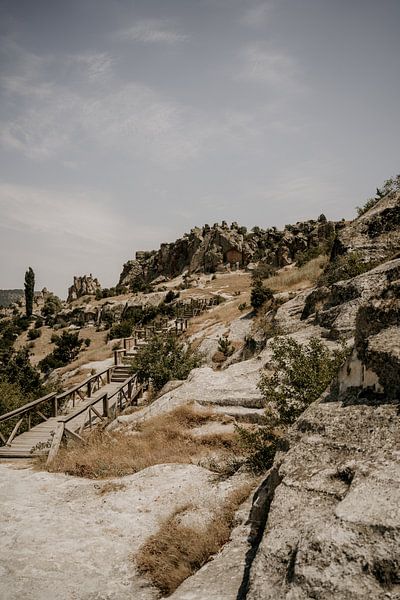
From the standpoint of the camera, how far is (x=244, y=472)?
7172mm

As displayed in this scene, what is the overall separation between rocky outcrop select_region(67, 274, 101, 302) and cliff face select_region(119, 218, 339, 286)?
1942cm

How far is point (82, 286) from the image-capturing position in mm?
117125

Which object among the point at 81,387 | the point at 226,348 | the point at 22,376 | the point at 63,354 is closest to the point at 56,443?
the point at 81,387

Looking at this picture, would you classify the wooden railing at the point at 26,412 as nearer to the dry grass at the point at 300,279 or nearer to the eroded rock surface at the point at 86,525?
the eroded rock surface at the point at 86,525

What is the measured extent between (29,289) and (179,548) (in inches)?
3561

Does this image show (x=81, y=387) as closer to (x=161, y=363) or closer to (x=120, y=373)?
(x=161, y=363)

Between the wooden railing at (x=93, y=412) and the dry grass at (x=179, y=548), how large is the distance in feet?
18.0

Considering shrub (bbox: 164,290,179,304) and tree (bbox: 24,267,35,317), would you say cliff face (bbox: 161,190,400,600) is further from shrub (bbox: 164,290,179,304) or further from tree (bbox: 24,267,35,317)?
tree (bbox: 24,267,35,317)

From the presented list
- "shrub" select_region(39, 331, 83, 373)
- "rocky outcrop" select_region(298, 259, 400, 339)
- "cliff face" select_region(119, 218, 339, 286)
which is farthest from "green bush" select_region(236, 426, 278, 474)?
"cliff face" select_region(119, 218, 339, 286)

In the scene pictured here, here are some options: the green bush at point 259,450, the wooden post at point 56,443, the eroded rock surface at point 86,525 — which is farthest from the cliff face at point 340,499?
the wooden post at point 56,443

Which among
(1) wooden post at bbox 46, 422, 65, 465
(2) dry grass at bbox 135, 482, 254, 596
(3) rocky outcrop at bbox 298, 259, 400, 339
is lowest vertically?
(1) wooden post at bbox 46, 422, 65, 465

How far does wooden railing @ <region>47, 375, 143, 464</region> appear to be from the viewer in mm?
10805

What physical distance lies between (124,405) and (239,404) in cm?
858

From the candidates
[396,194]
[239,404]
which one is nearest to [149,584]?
[239,404]
